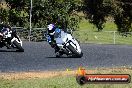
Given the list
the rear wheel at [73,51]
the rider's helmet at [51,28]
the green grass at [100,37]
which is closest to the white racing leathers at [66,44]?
the rear wheel at [73,51]

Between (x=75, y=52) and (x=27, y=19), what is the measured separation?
20.6 m

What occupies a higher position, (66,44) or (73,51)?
(66,44)

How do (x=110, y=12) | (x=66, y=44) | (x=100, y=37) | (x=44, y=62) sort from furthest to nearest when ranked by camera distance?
(x=110, y=12)
(x=100, y=37)
(x=66, y=44)
(x=44, y=62)

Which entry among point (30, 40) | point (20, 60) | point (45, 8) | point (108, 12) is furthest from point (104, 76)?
point (108, 12)

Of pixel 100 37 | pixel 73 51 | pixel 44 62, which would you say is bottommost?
pixel 100 37

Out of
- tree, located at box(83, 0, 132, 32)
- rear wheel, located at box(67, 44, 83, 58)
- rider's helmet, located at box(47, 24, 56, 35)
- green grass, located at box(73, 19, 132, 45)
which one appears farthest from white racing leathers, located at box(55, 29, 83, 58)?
tree, located at box(83, 0, 132, 32)

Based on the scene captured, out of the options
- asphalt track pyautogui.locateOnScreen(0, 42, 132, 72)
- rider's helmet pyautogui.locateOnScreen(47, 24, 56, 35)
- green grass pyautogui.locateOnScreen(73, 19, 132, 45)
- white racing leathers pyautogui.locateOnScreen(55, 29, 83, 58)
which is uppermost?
rider's helmet pyautogui.locateOnScreen(47, 24, 56, 35)

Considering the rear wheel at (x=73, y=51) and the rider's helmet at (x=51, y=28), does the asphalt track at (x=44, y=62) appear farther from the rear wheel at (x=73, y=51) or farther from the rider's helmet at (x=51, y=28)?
the rider's helmet at (x=51, y=28)

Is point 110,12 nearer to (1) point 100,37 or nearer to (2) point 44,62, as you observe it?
(1) point 100,37

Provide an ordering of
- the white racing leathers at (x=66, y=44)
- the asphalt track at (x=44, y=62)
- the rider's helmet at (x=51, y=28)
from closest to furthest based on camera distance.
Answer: the asphalt track at (x=44, y=62) < the rider's helmet at (x=51, y=28) < the white racing leathers at (x=66, y=44)

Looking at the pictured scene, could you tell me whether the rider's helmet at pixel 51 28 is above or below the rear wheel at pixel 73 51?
above

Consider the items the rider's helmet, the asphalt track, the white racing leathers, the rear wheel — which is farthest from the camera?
the rear wheel

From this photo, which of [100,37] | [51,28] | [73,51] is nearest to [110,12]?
[100,37]

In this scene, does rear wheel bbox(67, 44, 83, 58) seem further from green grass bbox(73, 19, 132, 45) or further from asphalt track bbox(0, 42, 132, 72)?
green grass bbox(73, 19, 132, 45)
